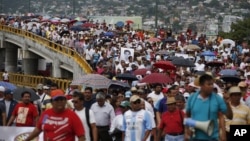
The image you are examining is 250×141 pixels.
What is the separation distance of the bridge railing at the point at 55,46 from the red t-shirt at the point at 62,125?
2179cm

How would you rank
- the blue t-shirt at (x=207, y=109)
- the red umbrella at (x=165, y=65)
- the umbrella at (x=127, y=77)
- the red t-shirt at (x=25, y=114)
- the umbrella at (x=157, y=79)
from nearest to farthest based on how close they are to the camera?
the blue t-shirt at (x=207, y=109) → the red t-shirt at (x=25, y=114) → the umbrella at (x=157, y=79) → the umbrella at (x=127, y=77) → the red umbrella at (x=165, y=65)

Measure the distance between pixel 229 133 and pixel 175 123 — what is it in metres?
1.04

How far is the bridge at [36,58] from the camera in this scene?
39.5 metres

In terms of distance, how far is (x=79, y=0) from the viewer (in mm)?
153375

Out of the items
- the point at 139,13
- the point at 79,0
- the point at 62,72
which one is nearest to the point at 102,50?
the point at 62,72

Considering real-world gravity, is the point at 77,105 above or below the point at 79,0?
below

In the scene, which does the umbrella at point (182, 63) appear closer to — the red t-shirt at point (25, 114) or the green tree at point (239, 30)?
the red t-shirt at point (25, 114)

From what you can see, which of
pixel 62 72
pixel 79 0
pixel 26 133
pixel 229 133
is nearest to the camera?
pixel 229 133

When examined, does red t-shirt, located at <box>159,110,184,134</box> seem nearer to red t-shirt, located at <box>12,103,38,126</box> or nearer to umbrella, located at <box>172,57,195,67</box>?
red t-shirt, located at <box>12,103,38,126</box>

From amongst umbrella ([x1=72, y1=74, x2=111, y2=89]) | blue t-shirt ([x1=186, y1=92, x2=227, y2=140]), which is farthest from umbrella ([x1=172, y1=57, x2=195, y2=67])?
blue t-shirt ([x1=186, y1=92, x2=227, y2=140])

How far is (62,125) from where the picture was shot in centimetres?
1055

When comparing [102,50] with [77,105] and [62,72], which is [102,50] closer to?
[62,72]

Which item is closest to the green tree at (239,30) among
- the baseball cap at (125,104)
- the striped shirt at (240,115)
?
the baseball cap at (125,104)

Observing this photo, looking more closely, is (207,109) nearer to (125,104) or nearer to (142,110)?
(142,110)
